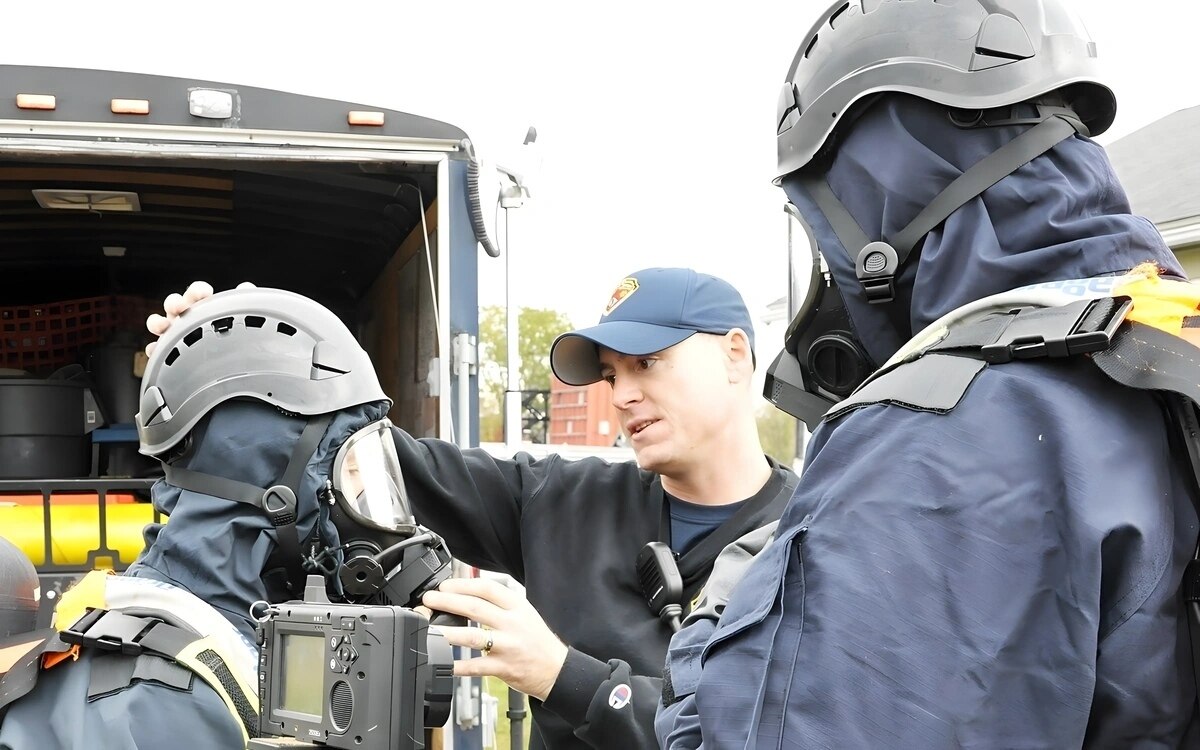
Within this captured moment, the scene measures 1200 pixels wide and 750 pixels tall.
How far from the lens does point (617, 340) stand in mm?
2982

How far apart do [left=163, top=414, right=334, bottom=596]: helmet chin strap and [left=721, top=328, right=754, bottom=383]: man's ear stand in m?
1.27

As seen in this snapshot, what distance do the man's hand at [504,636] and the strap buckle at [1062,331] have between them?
4.12 feet

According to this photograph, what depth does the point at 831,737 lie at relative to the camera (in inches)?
40.2

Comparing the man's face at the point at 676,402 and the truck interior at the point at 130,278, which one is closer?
the man's face at the point at 676,402

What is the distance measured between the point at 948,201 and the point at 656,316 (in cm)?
175

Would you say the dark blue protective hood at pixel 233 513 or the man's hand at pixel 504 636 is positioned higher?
the dark blue protective hood at pixel 233 513

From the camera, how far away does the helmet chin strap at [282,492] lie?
7.07ft

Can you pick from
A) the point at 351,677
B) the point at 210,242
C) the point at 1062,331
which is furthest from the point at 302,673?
Result: the point at 210,242

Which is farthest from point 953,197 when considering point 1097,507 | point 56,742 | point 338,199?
point 338,199

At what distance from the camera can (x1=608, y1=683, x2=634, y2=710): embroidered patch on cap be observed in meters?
2.39

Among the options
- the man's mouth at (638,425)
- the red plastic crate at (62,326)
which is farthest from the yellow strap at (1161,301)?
the red plastic crate at (62,326)

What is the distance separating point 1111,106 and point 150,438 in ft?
5.87

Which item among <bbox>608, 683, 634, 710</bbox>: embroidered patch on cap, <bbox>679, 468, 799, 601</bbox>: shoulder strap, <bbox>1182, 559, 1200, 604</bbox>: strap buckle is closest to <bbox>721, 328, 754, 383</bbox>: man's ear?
<bbox>679, 468, 799, 601</bbox>: shoulder strap

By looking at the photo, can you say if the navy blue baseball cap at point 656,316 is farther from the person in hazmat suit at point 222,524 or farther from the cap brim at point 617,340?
the person in hazmat suit at point 222,524
